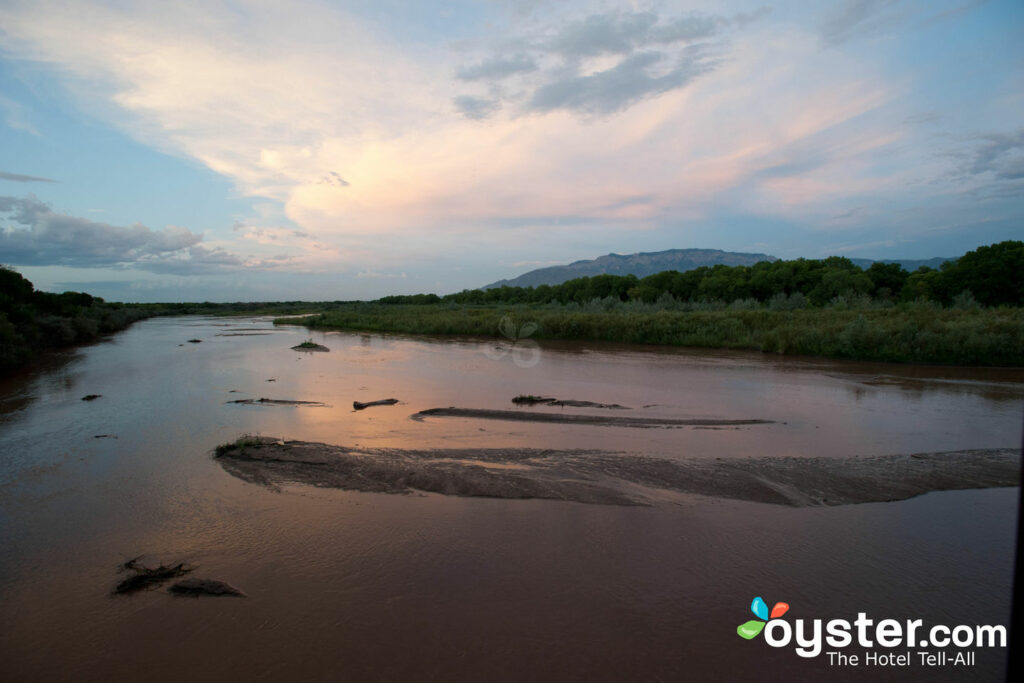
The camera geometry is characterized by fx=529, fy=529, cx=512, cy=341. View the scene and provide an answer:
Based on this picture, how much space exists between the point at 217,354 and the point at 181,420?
1238cm

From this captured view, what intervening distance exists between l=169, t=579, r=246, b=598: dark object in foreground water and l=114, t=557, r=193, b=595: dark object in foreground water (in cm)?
16

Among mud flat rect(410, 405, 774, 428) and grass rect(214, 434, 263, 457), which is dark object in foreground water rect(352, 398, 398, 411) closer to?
mud flat rect(410, 405, 774, 428)

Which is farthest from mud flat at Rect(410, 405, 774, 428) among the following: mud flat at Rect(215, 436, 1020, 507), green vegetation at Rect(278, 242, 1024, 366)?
green vegetation at Rect(278, 242, 1024, 366)

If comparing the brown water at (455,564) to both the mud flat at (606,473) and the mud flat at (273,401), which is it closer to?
the mud flat at (606,473)

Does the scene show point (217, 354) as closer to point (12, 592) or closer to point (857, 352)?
point (12, 592)

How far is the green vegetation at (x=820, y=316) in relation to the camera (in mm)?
15617

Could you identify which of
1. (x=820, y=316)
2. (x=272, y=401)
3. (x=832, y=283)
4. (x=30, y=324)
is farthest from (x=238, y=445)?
(x=832, y=283)

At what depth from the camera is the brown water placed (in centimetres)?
284

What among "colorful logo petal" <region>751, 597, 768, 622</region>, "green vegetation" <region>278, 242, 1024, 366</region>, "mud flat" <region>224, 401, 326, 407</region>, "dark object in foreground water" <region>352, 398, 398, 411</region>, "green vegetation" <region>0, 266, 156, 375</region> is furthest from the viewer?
"green vegetation" <region>278, 242, 1024, 366</region>

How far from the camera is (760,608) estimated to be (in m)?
3.25

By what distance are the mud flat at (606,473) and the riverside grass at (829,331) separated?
432 inches

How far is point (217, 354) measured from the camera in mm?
19328

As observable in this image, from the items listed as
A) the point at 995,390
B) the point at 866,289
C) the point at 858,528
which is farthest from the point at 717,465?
the point at 866,289

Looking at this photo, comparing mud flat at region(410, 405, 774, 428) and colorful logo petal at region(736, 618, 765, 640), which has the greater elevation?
mud flat at region(410, 405, 774, 428)
